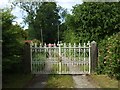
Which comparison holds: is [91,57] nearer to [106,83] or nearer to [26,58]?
[106,83]

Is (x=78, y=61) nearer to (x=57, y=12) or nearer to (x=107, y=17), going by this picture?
(x=107, y=17)

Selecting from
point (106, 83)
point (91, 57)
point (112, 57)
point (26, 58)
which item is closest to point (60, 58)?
point (91, 57)

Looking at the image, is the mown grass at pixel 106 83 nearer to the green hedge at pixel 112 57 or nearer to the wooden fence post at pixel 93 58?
the green hedge at pixel 112 57

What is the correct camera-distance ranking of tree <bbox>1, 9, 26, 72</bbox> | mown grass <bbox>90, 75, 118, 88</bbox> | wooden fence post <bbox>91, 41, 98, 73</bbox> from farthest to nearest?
wooden fence post <bbox>91, 41, 98, 73</bbox>
mown grass <bbox>90, 75, 118, 88</bbox>
tree <bbox>1, 9, 26, 72</bbox>

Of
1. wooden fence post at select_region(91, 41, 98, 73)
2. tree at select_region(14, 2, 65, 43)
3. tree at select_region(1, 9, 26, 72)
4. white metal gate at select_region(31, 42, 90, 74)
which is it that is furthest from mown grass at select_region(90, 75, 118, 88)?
tree at select_region(14, 2, 65, 43)

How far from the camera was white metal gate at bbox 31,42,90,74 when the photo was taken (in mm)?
12805

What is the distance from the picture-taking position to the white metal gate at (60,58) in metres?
12.8

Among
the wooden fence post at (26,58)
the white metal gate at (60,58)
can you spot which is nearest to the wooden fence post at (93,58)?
the white metal gate at (60,58)

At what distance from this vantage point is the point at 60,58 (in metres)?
12.8

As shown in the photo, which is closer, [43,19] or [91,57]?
[91,57]

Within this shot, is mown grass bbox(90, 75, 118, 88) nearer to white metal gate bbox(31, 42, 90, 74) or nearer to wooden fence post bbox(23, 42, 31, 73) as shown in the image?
white metal gate bbox(31, 42, 90, 74)

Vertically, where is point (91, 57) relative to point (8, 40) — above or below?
below

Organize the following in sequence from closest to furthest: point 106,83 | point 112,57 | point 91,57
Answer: point 106,83, point 112,57, point 91,57

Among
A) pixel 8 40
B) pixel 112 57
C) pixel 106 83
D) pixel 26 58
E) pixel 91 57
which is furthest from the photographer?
pixel 91 57
